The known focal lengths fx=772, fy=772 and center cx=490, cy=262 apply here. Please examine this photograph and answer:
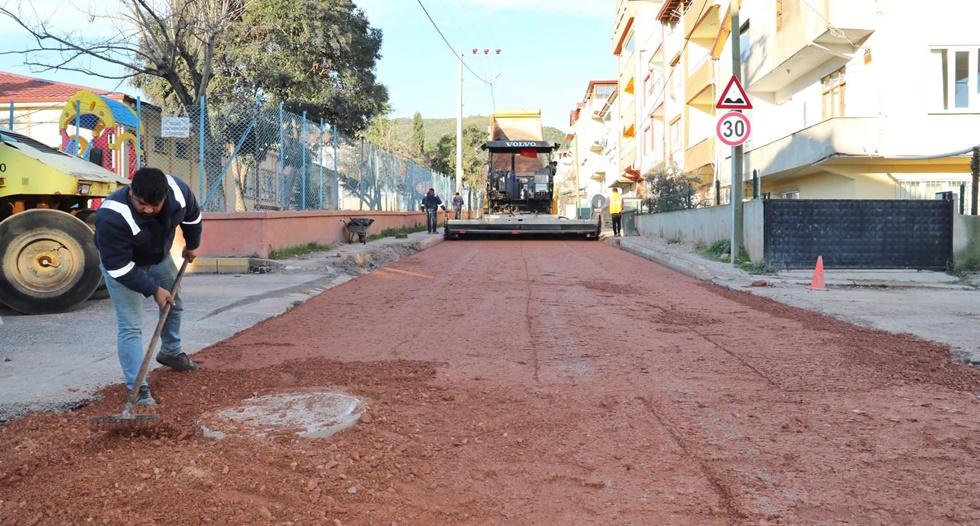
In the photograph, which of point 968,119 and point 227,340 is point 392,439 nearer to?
point 227,340

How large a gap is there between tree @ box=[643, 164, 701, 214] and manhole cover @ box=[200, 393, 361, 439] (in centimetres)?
1726

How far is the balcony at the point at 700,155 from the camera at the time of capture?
2656 centimetres

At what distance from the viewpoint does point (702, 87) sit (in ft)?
88.7

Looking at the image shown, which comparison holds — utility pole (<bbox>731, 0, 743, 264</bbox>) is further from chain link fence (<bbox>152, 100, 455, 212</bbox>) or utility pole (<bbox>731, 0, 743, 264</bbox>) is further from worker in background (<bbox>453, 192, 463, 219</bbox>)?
worker in background (<bbox>453, 192, 463, 219</bbox>)

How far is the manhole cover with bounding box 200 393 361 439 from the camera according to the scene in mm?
3916

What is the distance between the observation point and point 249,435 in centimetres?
386

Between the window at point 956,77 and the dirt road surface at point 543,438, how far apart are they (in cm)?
1286

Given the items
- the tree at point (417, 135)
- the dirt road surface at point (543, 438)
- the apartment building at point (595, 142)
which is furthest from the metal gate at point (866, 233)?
the tree at point (417, 135)

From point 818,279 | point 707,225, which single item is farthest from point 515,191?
point 818,279

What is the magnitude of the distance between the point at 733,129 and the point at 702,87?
15.2 metres

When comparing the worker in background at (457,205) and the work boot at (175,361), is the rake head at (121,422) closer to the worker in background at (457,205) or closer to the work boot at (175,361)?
the work boot at (175,361)

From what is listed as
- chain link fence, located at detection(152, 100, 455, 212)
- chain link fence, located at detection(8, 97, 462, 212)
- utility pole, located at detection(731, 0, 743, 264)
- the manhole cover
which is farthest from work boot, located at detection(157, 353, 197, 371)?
utility pole, located at detection(731, 0, 743, 264)

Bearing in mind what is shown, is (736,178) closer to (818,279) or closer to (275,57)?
(818,279)

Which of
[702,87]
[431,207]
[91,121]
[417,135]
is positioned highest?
[417,135]
